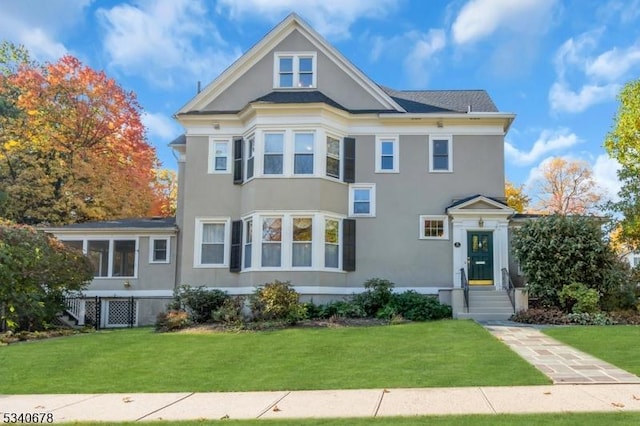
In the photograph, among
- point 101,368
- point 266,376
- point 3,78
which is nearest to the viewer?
point 266,376

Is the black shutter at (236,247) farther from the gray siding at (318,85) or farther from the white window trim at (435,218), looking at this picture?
the white window trim at (435,218)

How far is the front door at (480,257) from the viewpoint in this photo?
18141 mm

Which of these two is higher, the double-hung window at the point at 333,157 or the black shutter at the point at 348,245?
the double-hung window at the point at 333,157

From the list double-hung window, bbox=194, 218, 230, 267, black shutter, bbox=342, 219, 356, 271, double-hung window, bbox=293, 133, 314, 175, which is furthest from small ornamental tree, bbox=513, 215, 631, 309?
double-hung window, bbox=194, 218, 230, 267

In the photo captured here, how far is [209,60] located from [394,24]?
23.7 ft

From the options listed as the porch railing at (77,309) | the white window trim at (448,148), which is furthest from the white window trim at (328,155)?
the porch railing at (77,309)

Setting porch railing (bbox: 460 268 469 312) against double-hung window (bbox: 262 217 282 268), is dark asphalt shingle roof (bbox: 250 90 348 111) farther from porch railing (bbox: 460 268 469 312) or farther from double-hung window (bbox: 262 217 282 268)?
porch railing (bbox: 460 268 469 312)

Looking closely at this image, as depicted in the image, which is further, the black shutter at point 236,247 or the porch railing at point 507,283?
the black shutter at point 236,247

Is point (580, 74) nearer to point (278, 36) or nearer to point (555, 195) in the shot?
point (278, 36)

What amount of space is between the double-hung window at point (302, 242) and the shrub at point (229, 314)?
2.25m

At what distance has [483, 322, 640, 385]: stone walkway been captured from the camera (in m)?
8.40

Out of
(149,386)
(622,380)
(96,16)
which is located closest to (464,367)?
(622,380)

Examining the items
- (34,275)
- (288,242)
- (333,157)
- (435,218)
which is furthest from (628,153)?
(34,275)

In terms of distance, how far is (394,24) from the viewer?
18562 millimetres
